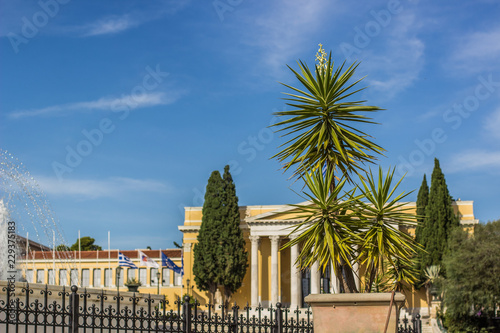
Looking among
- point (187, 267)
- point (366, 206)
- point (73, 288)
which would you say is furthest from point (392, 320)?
point (187, 267)

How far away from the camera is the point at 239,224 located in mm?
55719

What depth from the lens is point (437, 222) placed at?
5122 cm

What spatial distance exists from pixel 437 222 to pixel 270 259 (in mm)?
15134

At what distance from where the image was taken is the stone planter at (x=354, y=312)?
342 inches

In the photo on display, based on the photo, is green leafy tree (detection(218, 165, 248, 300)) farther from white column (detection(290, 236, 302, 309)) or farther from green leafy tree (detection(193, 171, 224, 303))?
white column (detection(290, 236, 302, 309))

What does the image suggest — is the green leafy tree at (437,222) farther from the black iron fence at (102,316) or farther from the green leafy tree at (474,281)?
the black iron fence at (102,316)

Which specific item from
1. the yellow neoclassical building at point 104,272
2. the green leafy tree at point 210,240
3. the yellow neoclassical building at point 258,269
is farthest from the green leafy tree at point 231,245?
the yellow neoclassical building at point 104,272

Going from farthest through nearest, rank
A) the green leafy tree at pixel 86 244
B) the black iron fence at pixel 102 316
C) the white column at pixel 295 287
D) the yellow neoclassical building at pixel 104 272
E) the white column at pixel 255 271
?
the green leafy tree at pixel 86 244 < the yellow neoclassical building at pixel 104 272 < the white column at pixel 255 271 < the white column at pixel 295 287 < the black iron fence at pixel 102 316

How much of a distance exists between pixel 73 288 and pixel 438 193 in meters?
44.9

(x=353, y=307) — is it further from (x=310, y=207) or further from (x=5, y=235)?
(x=5, y=235)

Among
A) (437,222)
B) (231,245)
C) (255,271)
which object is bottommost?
(255,271)

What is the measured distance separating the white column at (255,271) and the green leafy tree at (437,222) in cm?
1350

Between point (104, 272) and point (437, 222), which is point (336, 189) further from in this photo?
point (104, 272)

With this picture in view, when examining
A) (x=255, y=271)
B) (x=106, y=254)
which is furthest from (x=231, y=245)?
(x=106, y=254)
